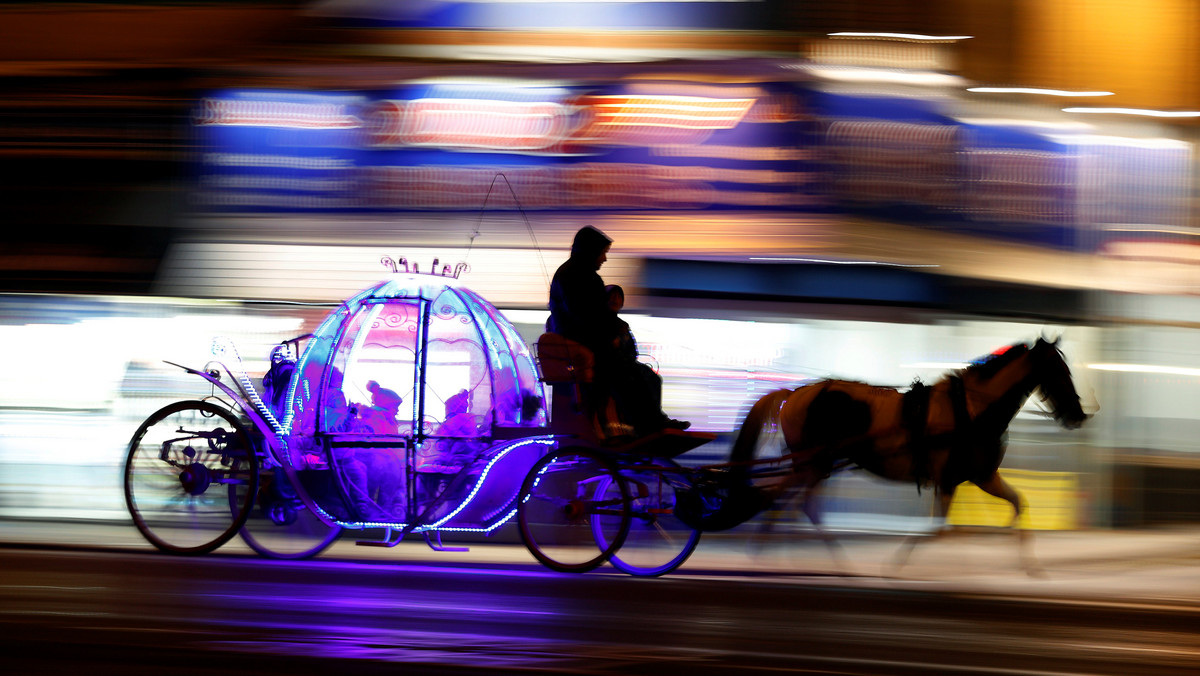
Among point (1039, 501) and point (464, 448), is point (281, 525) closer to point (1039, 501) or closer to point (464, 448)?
point (464, 448)

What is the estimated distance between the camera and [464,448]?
770 cm

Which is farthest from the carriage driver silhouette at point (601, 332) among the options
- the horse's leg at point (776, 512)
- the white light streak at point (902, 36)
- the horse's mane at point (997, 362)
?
the white light streak at point (902, 36)

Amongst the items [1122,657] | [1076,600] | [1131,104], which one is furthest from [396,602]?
[1131,104]

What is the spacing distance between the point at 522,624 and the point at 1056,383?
3916 mm

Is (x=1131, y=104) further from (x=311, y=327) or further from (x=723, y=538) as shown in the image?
(x=311, y=327)

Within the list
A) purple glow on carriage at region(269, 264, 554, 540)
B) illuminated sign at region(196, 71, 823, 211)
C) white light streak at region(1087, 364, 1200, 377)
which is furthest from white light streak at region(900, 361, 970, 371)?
purple glow on carriage at region(269, 264, 554, 540)

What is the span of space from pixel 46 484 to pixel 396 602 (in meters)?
6.26

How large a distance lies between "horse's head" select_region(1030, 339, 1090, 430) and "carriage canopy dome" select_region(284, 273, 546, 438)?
3149 millimetres

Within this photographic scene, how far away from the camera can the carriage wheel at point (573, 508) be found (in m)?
7.70

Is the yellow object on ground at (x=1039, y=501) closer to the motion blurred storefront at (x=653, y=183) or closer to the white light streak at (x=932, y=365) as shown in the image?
the motion blurred storefront at (x=653, y=183)

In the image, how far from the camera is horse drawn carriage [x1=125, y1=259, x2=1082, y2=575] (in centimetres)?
766

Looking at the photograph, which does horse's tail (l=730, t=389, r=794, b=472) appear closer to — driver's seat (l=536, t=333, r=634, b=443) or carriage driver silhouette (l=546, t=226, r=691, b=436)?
carriage driver silhouette (l=546, t=226, r=691, b=436)

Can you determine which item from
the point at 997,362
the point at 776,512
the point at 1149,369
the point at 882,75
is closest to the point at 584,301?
the point at 776,512

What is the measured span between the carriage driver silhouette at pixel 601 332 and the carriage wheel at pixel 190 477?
2.18 m
